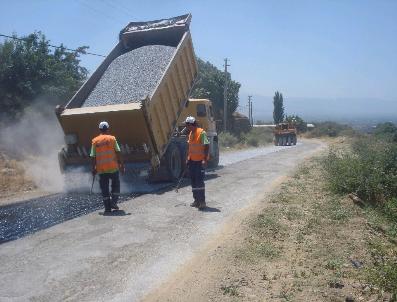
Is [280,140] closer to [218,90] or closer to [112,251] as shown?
[218,90]

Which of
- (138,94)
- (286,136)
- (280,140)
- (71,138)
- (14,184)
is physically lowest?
(280,140)

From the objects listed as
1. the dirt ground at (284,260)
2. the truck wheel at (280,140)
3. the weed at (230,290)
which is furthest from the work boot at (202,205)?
the truck wheel at (280,140)

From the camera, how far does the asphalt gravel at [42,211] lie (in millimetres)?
6926

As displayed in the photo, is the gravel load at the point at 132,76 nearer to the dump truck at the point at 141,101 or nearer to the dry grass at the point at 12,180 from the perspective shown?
the dump truck at the point at 141,101

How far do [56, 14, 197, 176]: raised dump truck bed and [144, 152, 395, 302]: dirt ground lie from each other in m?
3.45

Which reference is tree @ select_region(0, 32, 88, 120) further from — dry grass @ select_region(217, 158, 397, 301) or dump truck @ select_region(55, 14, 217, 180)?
dry grass @ select_region(217, 158, 397, 301)

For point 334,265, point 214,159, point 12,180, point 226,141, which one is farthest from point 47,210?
point 226,141

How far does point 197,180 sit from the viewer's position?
838 centimetres

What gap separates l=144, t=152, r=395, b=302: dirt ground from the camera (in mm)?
4281

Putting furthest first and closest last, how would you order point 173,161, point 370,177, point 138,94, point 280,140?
point 280,140
point 173,161
point 138,94
point 370,177

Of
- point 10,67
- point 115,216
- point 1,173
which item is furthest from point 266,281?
point 10,67

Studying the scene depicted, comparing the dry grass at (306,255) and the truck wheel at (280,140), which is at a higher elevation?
the dry grass at (306,255)

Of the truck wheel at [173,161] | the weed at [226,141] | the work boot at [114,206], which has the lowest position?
the weed at [226,141]

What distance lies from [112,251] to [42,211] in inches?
127
